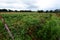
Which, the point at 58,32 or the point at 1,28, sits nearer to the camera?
the point at 58,32

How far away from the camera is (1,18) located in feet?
51.6

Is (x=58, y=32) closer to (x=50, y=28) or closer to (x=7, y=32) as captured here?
(x=50, y=28)

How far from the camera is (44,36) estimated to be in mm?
13594

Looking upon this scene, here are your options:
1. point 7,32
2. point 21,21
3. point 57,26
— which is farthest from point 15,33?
point 57,26

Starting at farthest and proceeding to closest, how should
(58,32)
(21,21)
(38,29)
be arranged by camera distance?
(21,21) < (38,29) < (58,32)

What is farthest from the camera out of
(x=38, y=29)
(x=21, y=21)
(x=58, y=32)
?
(x=21, y=21)

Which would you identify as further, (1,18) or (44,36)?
(1,18)

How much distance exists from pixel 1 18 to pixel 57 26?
14.2ft

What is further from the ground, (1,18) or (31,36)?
(1,18)

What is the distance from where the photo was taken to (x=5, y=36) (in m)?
13.9

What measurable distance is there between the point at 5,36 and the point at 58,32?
10.9ft

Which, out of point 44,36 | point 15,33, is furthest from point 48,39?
point 15,33

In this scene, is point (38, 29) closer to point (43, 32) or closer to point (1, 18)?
point (43, 32)

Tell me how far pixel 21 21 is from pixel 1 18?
156 centimetres
